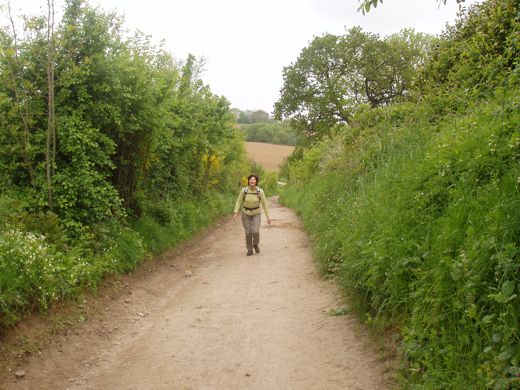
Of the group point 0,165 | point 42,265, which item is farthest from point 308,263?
point 0,165

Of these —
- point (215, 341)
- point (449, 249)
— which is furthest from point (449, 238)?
point (215, 341)

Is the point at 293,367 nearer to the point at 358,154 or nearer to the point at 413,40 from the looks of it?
the point at 358,154

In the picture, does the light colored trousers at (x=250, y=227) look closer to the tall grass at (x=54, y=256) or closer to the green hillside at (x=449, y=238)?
the tall grass at (x=54, y=256)

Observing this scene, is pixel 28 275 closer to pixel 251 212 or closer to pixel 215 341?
pixel 215 341

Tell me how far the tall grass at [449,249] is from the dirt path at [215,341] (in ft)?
1.95

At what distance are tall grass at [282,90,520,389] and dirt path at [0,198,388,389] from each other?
0.59 metres

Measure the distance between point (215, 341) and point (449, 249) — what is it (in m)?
2.99

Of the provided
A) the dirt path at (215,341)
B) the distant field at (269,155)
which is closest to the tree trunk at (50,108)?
the dirt path at (215,341)

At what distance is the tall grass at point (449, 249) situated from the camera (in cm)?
336

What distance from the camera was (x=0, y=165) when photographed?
7559mm

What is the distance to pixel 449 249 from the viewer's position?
13.5ft

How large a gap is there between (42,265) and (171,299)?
2413mm

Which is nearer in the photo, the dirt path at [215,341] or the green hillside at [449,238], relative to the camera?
the green hillside at [449,238]

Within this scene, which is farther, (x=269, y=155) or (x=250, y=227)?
(x=269, y=155)
